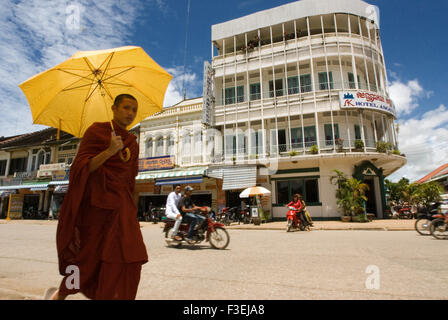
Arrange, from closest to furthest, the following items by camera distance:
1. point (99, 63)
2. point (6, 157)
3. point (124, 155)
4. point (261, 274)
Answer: point (124, 155), point (99, 63), point (261, 274), point (6, 157)

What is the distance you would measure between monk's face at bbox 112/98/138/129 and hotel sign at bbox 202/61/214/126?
53.7ft

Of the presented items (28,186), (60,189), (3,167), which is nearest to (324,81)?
(60,189)

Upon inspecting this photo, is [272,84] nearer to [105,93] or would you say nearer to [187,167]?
[187,167]

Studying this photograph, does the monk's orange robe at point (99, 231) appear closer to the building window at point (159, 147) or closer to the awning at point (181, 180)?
the awning at point (181, 180)

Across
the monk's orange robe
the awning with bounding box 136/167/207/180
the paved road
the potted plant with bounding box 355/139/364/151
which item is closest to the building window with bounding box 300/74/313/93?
the potted plant with bounding box 355/139/364/151

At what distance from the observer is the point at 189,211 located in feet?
23.3

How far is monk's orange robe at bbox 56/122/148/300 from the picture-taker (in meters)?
1.89

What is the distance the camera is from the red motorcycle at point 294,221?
1161 cm

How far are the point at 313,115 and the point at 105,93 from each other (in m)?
17.1

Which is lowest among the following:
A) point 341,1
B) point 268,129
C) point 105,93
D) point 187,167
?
point 105,93

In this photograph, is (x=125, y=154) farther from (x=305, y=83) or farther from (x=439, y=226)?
(x=305, y=83)
